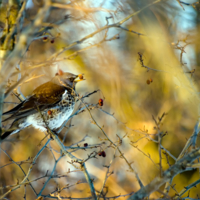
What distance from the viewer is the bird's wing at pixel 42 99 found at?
12.6ft

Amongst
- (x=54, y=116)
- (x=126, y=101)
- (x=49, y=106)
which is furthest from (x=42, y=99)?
(x=126, y=101)

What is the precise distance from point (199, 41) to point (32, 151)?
6.29 meters

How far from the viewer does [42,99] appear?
4242mm

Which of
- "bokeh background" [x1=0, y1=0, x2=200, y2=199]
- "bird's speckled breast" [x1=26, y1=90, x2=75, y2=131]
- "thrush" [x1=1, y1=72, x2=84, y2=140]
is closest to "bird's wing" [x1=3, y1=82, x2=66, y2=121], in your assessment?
"thrush" [x1=1, y1=72, x2=84, y2=140]

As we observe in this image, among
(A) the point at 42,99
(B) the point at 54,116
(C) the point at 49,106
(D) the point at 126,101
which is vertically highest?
(A) the point at 42,99

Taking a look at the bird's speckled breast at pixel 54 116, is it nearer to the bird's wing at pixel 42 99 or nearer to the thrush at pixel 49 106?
the thrush at pixel 49 106

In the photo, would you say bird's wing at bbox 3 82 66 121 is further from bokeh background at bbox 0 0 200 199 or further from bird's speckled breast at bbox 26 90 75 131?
bokeh background at bbox 0 0 200 199

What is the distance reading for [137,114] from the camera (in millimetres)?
8234

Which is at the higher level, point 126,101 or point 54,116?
point 54,116

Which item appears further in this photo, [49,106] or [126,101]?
[126,101]

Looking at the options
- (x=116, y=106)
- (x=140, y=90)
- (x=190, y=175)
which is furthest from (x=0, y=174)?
(x=190, y=175)

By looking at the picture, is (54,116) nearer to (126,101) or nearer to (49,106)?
(49,106)

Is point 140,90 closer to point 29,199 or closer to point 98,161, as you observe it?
point 98,161

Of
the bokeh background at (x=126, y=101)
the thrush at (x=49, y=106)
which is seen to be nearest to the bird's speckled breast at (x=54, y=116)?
the thrush at (x=49, y=106)
